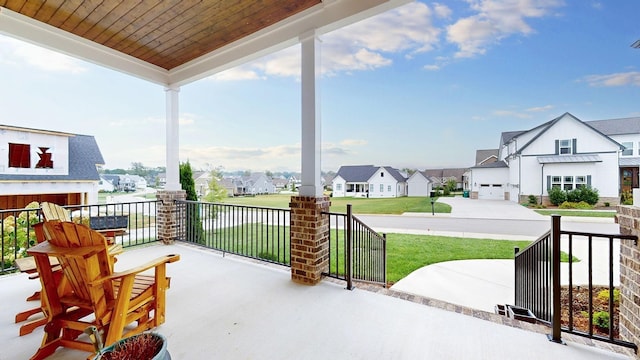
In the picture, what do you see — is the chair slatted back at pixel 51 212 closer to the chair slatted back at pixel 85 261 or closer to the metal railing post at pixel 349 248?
the chair slatted back at pixel 85 261

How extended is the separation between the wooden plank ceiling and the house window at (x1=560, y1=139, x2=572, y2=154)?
3.42 meters

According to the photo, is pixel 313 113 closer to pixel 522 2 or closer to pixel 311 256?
Result: pixel 311 256

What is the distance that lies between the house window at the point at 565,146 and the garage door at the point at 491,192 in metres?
0.78

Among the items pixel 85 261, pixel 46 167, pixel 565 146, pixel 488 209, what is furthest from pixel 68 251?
pixel 565 146

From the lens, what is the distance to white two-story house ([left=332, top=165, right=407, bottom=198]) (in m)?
4.43

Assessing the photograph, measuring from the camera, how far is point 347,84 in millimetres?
5914

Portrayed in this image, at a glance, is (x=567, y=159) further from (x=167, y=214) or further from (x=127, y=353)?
(x=167, y=214)

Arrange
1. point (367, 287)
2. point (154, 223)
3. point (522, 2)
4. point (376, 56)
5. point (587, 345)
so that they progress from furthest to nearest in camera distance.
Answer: point (376, 56) < point (154, 223) < point (522, 2) < point (367, 287) < point (587, 345)

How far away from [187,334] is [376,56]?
5.90 metres

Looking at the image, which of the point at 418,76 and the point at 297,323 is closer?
the point at 297,323

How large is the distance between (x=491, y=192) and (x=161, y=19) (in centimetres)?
488

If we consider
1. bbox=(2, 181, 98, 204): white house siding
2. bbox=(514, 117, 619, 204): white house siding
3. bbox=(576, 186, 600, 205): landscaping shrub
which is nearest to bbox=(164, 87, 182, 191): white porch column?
bbox=(2, 181, 98, 204): white house siding

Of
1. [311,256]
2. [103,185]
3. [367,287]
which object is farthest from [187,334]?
[103,185]

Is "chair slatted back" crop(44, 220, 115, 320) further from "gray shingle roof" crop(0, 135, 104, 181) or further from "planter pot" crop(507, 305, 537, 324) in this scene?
"gray shingle roof" crop(0, 135, 104, 181)
